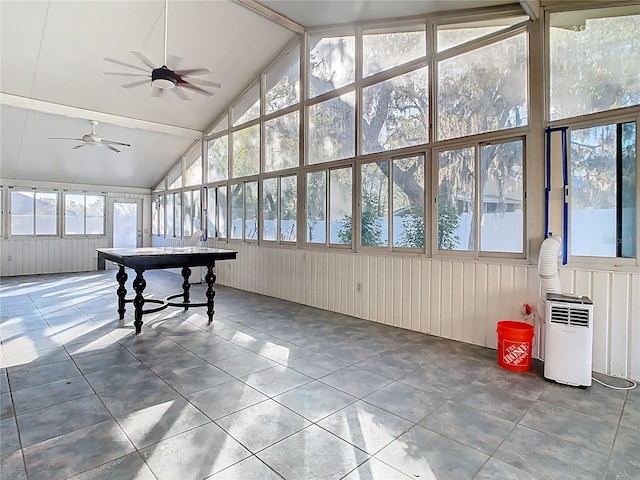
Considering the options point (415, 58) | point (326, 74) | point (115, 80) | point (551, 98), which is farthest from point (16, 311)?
point (551, 98)

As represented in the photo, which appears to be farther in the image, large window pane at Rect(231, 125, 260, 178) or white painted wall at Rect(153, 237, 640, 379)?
large window pane at Rect(231, 125, 260, 178)

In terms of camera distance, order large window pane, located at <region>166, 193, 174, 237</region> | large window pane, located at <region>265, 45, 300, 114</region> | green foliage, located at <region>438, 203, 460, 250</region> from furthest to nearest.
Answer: large window pane, located at <region>166, 193, 174, 237</region>, large window pane, located at <region>265, 45, 300, 114</region>, green foliage, located at <region>438, 203, 460, 250</region>

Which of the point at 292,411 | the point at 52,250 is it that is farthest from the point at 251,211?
the point at 52,250

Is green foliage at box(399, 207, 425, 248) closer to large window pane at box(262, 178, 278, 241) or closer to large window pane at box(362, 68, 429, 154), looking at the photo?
large window pane at box(362, 68, 429, 154)

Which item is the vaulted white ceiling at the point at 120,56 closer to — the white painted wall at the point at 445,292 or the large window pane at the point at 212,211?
the large window pane at the point at 212,211

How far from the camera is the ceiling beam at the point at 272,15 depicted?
4874 millimetres

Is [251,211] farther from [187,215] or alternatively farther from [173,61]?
[173,61]

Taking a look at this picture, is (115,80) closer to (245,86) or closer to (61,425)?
(245,86)

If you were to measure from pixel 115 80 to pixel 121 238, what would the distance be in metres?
6.26

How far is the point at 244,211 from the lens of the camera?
738 centimetres

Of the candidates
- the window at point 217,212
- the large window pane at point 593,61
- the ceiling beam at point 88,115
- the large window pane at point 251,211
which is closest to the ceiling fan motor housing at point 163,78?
the large window pane at point 251,211

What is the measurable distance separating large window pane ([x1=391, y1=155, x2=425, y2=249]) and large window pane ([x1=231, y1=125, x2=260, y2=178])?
3.31 metres

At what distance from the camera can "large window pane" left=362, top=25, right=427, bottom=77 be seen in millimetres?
4516

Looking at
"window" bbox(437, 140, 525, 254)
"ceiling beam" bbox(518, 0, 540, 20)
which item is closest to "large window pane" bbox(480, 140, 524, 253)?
"window" bbox(437, 140, 525, 254)
